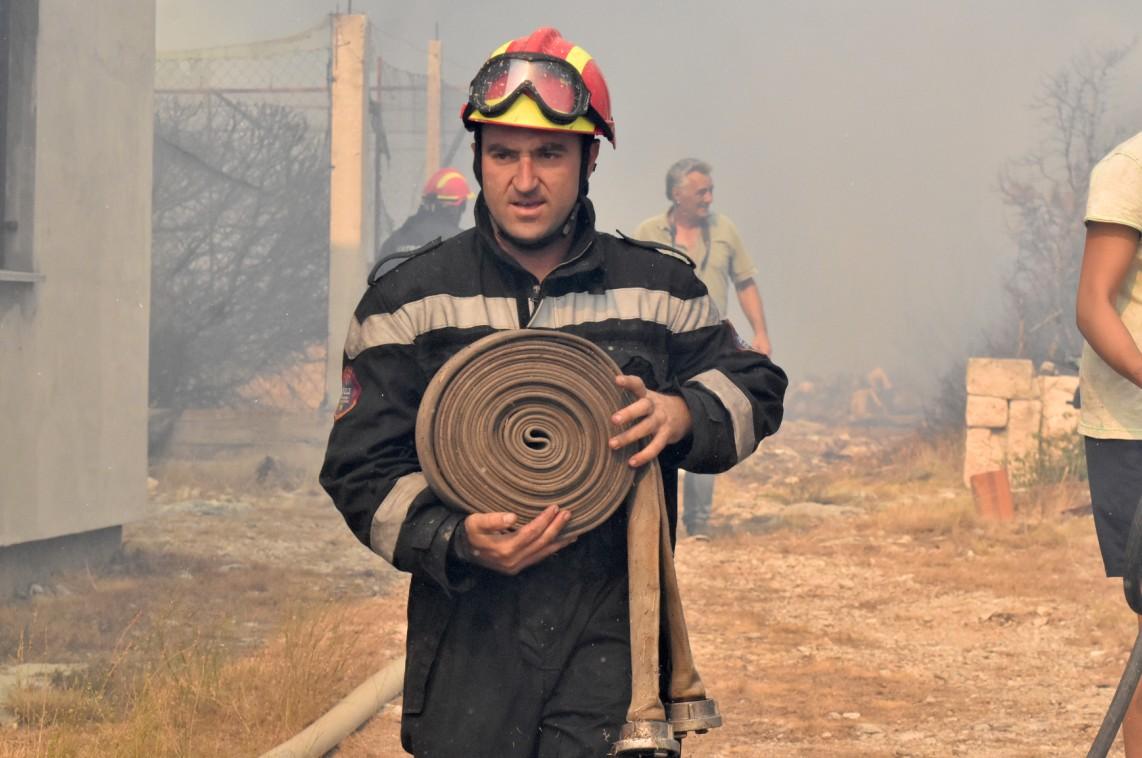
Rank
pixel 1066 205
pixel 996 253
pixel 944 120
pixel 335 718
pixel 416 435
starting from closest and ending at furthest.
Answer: pixel 416 435 → pixel 335 718 → pixel 1066 205 → pixel 996 253 → pixel 944 120

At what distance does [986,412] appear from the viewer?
47.4 feet

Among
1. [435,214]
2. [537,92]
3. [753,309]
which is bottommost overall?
[753,309]

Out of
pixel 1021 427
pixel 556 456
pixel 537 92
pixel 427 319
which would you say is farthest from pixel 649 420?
pixel 1021 427

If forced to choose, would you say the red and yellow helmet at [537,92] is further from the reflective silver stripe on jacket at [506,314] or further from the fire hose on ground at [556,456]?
the fire hose on ground at [556,456]

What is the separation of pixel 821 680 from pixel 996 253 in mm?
36349

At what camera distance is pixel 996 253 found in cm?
4175

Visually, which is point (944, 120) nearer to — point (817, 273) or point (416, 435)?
point (817, 273)

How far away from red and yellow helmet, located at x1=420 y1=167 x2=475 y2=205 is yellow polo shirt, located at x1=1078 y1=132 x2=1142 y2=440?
9586 millimetres

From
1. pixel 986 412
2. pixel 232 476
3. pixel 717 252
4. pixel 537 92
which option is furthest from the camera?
pixel 986 412

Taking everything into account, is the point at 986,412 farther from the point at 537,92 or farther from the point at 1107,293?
the point at 537,92

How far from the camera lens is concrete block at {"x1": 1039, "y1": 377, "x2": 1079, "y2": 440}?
1395cm

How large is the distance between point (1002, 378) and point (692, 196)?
5216mm

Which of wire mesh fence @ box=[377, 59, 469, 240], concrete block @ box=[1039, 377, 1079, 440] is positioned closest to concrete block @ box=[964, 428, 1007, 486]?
concrete block @ box=[1039, 377, 1079, 440]

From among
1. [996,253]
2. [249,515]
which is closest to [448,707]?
[249,515]
